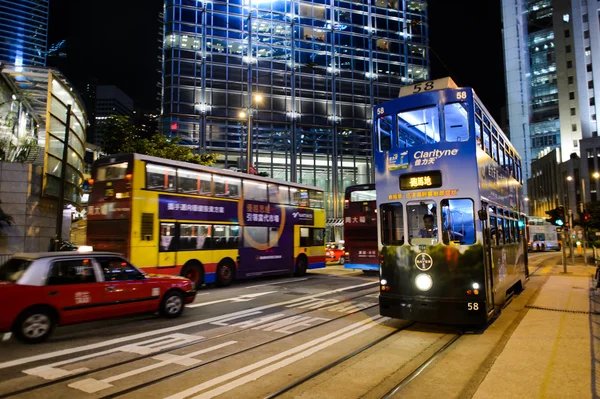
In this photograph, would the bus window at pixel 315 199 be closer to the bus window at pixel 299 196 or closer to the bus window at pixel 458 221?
the bus window at pixel 299 196

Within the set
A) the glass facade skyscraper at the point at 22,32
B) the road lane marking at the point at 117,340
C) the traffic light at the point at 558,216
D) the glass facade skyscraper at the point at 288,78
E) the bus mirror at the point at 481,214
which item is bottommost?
the road lane marking at the point at 117,340

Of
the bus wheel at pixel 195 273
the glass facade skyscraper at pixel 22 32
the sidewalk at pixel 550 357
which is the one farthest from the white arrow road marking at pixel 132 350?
the glass facade skyscraper at pixel 22 32

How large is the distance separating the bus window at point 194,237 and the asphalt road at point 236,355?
150 inches

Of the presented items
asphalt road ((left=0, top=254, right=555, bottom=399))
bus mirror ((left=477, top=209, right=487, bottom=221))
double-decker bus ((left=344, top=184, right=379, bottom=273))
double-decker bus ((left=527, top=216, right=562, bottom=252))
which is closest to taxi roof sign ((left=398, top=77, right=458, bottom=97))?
bus mirror ((left=477, top=209, right=487, bottom=221))

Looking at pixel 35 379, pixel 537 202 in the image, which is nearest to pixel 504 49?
pixel 537 202

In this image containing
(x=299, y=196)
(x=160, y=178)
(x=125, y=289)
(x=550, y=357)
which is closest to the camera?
(x=550, y=357)

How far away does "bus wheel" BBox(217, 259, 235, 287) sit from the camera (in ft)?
50.9

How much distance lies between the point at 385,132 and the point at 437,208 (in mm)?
2052

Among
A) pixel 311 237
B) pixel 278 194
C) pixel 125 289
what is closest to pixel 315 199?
pixel 311 237

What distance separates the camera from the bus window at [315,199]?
67.8ft

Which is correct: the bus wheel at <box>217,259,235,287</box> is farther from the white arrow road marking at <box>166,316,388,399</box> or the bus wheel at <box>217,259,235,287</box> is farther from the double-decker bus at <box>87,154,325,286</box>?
the white arrow road marking at <box>166,316,388,399</box>

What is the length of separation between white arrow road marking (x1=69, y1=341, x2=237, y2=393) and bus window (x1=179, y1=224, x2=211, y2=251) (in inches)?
289

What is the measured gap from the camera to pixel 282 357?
21.2ft

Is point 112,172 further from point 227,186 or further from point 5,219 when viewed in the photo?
point 5,219
